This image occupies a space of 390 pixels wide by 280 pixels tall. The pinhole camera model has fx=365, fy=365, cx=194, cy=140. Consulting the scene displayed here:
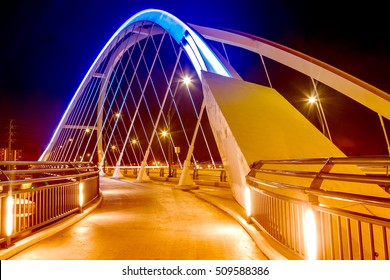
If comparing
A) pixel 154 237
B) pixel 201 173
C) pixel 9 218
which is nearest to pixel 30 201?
pixel 9 218

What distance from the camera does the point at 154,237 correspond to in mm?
6184

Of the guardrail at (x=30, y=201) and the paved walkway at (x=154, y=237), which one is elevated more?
the guardrail at (x=30, y=201)

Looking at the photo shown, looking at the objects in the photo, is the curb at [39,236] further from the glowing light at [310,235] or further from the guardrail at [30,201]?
the glowing light at [310,235]

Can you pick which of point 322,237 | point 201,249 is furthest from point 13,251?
point 322,237

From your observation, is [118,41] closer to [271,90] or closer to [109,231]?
[271,90]

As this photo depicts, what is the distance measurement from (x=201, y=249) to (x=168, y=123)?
57.4ft

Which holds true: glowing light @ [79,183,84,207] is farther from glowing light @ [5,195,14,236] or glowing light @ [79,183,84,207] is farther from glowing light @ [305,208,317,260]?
glowing light @ [305,208,317,260]

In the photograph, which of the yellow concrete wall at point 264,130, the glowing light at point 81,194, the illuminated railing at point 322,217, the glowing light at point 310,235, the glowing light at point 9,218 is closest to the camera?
the illuminated railing at point 322,217

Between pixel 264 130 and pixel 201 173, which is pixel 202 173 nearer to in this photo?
pixel 201 173

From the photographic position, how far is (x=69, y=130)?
45844mm

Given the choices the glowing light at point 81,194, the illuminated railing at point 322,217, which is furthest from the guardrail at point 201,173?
the illuminated railing at point 322,217

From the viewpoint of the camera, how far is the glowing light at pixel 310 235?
3814mm

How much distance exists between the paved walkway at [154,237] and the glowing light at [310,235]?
1068 mm

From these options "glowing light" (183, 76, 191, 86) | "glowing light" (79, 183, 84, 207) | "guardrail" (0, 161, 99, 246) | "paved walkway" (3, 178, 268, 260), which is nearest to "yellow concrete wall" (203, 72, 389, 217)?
"paved walkway" (3, 178, 268, 260)
